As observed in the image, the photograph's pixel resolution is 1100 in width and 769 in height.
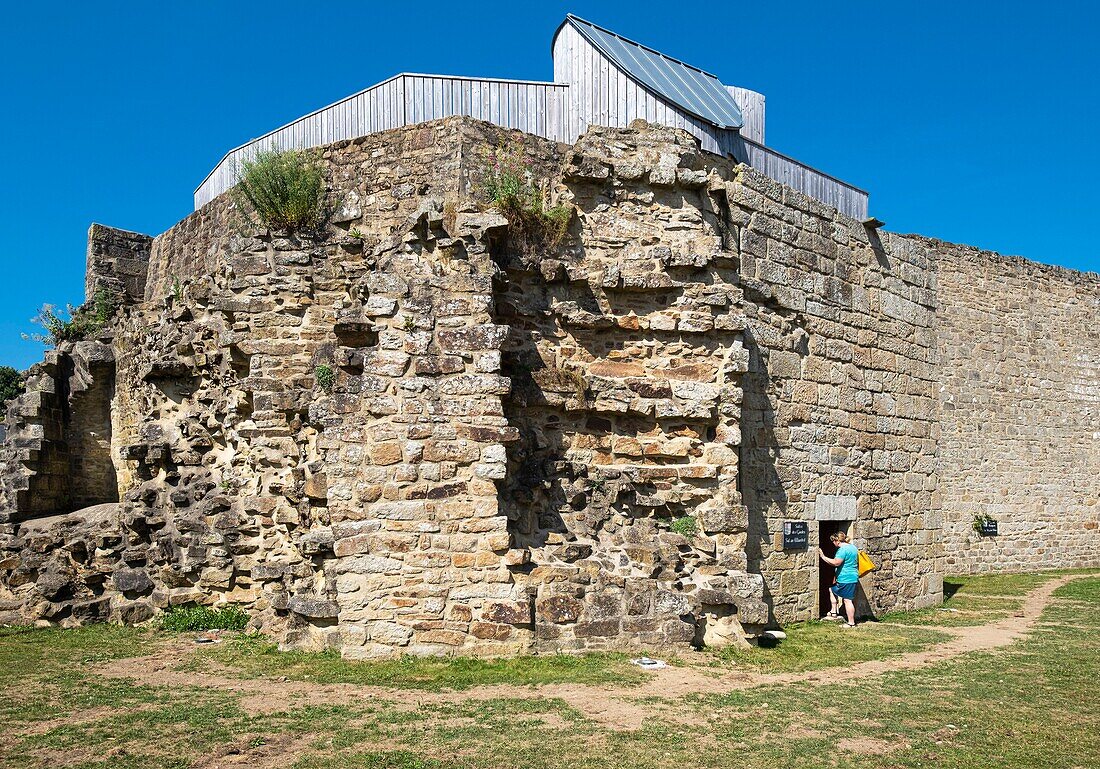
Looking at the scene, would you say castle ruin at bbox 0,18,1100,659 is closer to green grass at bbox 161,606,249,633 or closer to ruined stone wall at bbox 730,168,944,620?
ruined stone wall at bbox 730,168,944,620

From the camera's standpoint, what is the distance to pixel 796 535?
10344 mm

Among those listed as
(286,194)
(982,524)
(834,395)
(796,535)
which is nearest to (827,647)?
(796,535)

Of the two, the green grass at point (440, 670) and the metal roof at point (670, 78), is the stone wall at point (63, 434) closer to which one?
the green grass at point (440, 670)

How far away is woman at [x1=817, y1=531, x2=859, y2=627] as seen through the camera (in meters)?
10.5

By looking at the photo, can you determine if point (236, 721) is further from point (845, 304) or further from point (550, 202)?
point (845, 304)

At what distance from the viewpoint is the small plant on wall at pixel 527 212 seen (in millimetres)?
9070

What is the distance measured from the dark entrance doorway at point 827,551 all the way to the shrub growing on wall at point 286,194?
7.14 metres

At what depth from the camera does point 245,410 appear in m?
9.91

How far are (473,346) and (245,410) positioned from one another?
10.9 feet

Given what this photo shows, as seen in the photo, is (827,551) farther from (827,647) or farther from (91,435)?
(91,435)

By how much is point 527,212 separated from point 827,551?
5804mm

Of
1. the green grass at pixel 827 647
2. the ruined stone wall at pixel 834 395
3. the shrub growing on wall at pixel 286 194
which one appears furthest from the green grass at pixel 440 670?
the shrub growing on wall at pixel 286 194

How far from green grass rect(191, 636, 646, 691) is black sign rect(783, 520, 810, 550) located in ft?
10.7

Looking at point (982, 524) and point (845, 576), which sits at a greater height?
point (982, 524)
